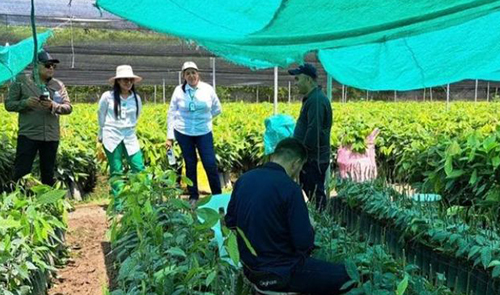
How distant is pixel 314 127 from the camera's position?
4.61 meters

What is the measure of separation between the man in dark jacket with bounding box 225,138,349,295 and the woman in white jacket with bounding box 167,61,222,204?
10.0 feet

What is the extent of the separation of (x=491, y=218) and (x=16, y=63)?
4145 mm

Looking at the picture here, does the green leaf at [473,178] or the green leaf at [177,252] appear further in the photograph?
the green leaf at [473,178]

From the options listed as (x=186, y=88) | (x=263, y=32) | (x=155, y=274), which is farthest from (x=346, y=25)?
(x=186, y=88)

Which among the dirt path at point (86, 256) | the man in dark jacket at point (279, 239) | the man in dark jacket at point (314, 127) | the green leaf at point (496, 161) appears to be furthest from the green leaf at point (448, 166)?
the dirt path at point (86, 256)

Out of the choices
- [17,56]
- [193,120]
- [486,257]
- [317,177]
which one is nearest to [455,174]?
[317,177]

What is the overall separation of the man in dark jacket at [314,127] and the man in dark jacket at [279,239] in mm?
1910

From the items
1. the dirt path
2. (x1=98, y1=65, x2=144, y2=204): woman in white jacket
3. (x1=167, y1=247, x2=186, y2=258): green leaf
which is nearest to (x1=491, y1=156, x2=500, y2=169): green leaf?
(x1=167, y1=247, x2=186, y2=258): green leaf

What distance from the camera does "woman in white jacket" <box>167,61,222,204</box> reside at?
5.59 m

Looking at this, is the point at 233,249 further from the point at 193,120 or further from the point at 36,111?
the point at 193,120

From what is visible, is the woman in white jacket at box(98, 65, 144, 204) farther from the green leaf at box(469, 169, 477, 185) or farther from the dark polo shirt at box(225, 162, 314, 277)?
the green leaf at box(469, 169, 477, 185)

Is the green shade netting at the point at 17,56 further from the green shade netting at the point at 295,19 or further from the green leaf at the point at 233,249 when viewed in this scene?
the green leaf at the point at 233,249

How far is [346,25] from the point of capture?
219 centimetres

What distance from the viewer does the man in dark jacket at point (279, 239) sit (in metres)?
2.53
